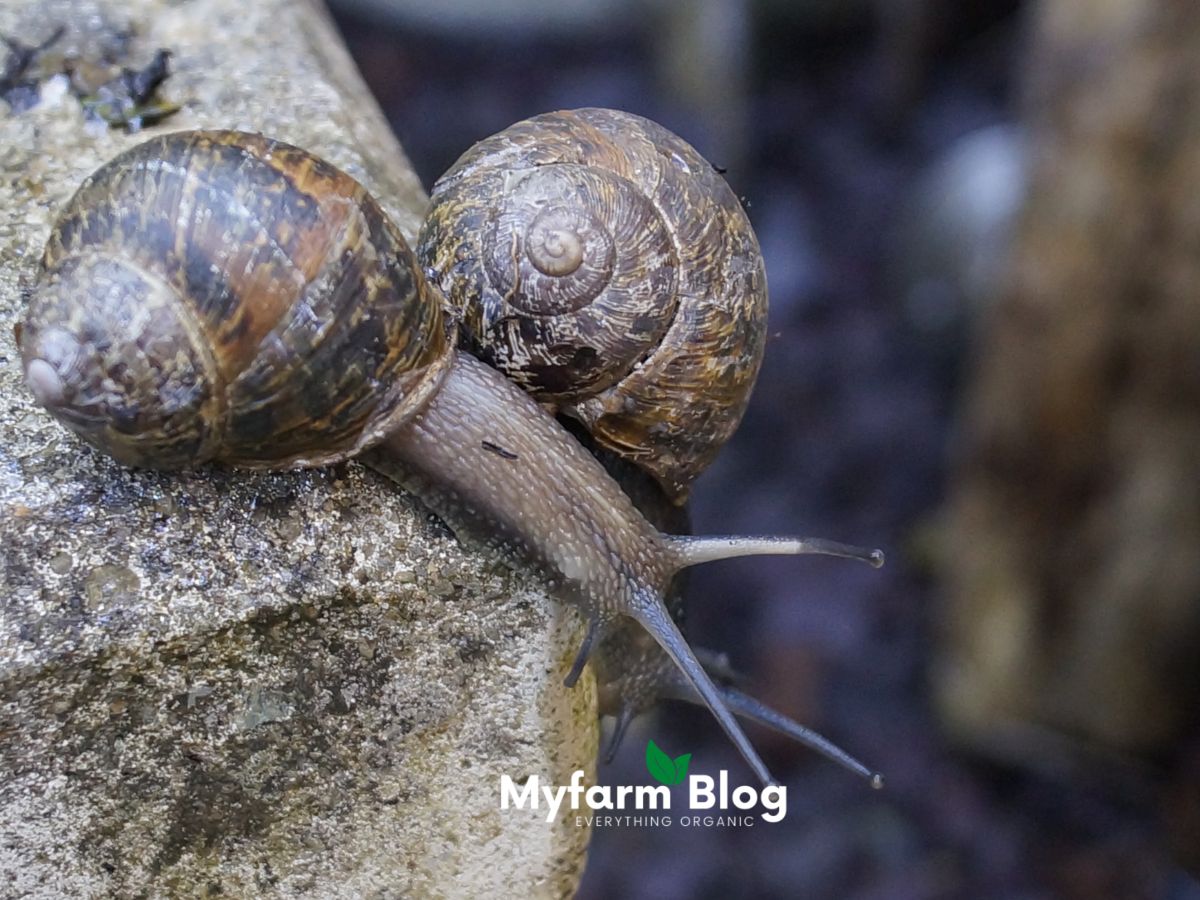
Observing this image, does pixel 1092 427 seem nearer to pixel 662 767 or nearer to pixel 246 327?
pixel 662 767

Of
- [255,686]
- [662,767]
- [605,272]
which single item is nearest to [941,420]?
[662,767]

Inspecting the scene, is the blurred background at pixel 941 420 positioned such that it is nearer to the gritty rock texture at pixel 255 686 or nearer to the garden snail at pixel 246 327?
the gritty rock texture at pixel 255 686

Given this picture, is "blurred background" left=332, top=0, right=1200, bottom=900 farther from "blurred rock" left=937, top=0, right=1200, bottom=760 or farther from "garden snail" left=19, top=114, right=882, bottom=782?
"garden snail" left=19, top=114, right=882, bottom=782

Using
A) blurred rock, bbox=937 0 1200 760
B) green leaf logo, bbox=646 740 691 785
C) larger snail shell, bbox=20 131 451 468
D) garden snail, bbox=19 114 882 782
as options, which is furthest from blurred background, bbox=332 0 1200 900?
larger snail shell, bbox=20 131 451 468

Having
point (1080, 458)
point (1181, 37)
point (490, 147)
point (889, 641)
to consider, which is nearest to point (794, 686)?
point (889, 641)

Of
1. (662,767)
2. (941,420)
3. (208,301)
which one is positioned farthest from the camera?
(941,420)

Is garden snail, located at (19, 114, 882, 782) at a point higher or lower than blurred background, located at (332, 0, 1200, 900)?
higher

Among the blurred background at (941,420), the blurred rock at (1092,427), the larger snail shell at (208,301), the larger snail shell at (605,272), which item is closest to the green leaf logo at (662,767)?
the blurred background at (941,420)
